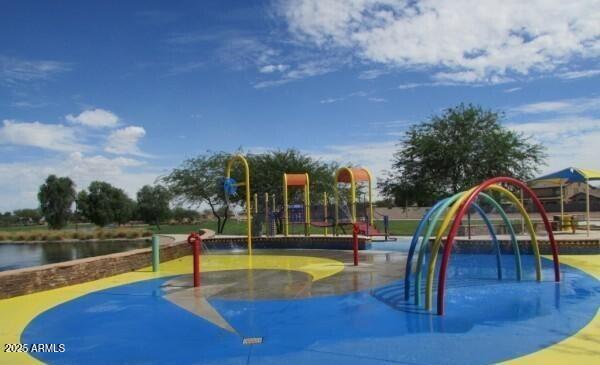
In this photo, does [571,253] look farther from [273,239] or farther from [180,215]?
[180,215]

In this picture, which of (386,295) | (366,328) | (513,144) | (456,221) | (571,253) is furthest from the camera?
(513,144)

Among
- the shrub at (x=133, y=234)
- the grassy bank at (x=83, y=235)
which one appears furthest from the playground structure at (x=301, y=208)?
the shrub at (x=133, y=234)

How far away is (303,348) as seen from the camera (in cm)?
668

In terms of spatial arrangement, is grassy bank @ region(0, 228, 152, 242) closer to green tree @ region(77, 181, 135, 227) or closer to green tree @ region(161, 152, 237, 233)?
green tree @ region(161, 152, 237, 233)

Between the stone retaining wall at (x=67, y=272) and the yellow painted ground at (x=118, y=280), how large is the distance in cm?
21

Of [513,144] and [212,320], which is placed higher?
[513,144]

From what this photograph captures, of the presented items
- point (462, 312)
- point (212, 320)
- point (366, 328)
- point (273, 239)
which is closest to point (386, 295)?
point (462, 312)

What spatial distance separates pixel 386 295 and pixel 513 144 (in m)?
23.3

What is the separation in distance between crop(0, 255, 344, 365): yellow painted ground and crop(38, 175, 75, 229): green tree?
44.2 metres

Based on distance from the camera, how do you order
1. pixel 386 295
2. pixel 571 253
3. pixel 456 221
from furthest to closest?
pixel 571 253, pixel 386 295, pixel 456 221

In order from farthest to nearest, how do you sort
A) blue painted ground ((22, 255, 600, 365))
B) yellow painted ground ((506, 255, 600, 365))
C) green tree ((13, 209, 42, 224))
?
green tree ((13, 209, 42, 224)) < blue painted ground ((22, 255, 600, 365)) < yellow painted ground ((506, 255, 600, 365))

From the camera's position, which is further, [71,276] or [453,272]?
[453,272]

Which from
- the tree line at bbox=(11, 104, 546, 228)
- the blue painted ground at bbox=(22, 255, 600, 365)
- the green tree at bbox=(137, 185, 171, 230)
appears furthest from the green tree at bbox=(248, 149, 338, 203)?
the green tree at bbox=(137, 185, 171, 230)

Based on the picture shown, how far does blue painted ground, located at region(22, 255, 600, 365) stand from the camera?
6426mm
